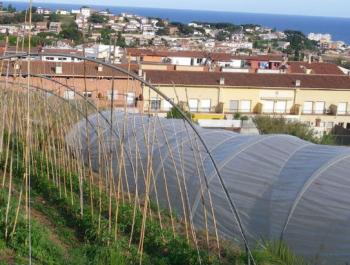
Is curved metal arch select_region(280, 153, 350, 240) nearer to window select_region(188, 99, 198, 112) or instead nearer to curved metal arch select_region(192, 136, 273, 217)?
curved metal arch select_region(192, 136, 273, 217)

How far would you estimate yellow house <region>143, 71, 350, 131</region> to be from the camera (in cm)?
3081

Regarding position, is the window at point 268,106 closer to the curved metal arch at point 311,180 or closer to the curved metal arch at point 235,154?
the curved metal arch at point 235,154

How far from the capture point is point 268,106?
106 ft

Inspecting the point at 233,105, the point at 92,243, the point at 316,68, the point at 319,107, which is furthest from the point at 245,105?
the point at 92,243

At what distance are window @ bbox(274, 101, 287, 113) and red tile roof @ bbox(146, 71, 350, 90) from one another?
93 centimetres

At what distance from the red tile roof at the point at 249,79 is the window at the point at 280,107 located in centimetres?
93

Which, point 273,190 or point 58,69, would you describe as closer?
point 273,190

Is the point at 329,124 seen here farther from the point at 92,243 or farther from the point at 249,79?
the point at 92,243

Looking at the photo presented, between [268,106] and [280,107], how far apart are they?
657mm

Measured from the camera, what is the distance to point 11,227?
650 centimetres

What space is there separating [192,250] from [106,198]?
236cm

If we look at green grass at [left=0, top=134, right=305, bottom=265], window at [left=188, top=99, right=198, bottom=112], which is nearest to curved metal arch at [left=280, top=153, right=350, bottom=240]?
green grass at [left=0, top=134, right=305, bottom=265]

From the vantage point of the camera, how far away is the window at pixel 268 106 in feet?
105

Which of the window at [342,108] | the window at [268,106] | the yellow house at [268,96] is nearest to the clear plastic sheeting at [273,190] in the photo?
the yellow house at [268,96]
